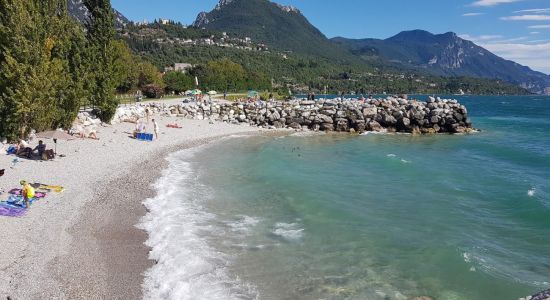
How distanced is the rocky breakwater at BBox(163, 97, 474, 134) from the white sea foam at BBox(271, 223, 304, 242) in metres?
34.7

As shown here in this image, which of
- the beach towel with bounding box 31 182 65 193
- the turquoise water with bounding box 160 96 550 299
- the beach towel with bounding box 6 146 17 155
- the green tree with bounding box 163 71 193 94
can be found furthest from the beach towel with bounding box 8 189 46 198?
the green tree with bounding box 163 71 193 94

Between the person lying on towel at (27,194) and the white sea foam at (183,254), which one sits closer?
the white sea foam at (183,254)

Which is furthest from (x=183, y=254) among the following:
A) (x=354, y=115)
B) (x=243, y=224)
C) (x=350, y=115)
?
(x=350, y=115)

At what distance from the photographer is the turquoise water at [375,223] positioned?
40.1 ft

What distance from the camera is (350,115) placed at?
169ft

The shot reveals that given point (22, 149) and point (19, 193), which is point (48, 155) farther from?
point (19, 193)

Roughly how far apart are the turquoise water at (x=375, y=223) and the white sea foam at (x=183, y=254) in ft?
0.88

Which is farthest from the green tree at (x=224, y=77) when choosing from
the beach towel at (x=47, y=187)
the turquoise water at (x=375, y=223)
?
the beach towel at (x=47, y=187)

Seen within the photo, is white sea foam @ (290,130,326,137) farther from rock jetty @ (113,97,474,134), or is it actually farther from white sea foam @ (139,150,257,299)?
white sea foam @ (139,150,257,299)

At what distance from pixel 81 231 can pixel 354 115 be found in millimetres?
40465

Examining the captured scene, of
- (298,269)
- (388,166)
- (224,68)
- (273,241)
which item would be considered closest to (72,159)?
(273,241)

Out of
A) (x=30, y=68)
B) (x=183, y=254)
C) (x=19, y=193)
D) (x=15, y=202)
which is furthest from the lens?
(x=30, y=68)

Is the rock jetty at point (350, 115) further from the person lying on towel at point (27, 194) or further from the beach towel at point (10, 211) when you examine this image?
the beach towel at point (10, 211)

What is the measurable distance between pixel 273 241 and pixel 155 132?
25204 millimetres
